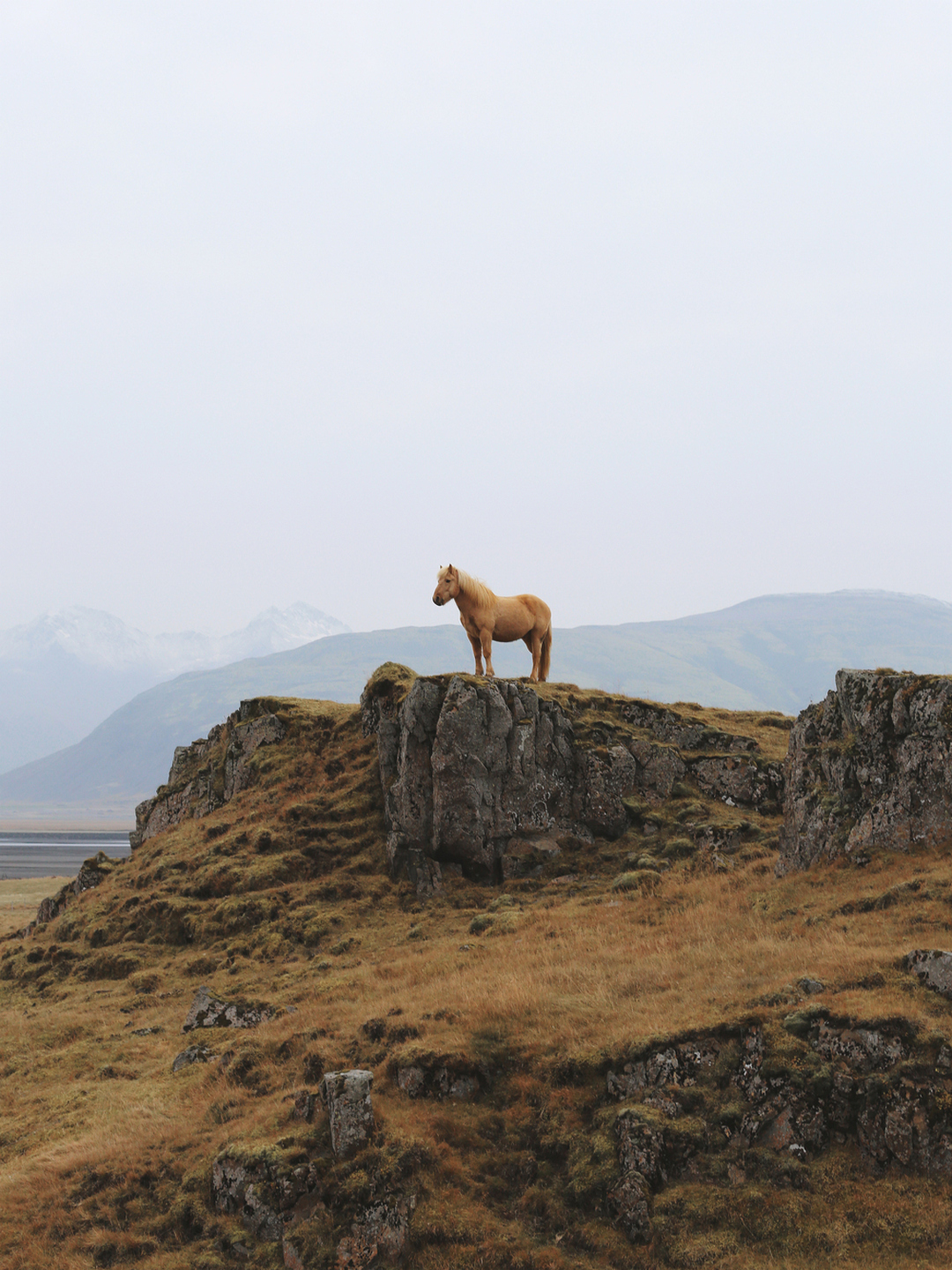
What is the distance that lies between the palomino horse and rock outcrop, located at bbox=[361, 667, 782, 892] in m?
2.97

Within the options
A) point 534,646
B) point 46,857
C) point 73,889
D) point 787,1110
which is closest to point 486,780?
point 534,646

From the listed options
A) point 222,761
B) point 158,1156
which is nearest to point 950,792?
point 158,1156

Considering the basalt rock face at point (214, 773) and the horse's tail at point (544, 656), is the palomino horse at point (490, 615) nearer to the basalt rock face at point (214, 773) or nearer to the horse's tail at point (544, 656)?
the horse's tail at point (544, 656)

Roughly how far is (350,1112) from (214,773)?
31.9 meters

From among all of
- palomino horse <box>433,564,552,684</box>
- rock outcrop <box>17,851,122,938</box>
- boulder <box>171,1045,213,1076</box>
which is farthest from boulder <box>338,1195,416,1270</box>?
rock outcrop <box>17,851,122,938</box>

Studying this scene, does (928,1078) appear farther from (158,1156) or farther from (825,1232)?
(158,1156)

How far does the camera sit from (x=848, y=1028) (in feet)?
46.1

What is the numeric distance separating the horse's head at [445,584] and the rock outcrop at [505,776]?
3499 mm

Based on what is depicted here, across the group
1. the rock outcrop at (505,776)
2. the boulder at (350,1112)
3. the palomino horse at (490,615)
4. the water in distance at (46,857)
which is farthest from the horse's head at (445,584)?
the water in distance at (46,857)

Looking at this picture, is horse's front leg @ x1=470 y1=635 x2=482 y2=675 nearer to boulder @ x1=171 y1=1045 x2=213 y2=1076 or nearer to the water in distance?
boulder @ x1=171 y1=1045 x2=213 y2=1076

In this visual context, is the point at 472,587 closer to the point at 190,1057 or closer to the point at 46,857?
the point at 190,1057

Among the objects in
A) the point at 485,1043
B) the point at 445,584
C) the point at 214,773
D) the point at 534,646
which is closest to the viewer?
the point at 485,1043

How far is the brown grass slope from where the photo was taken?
12883 millimetres

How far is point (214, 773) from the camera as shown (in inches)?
1751
